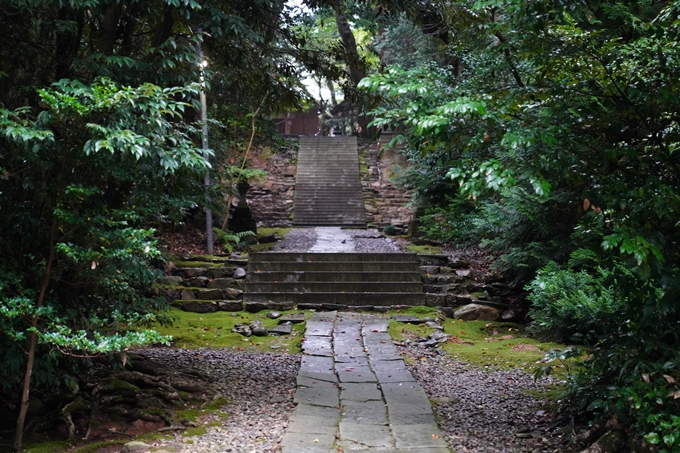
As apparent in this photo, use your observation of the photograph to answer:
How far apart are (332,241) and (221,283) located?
13.9 ft

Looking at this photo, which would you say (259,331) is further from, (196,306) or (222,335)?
(196,306)

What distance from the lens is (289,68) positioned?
24.3 feet

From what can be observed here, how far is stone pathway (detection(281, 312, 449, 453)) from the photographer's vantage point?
13.4ft

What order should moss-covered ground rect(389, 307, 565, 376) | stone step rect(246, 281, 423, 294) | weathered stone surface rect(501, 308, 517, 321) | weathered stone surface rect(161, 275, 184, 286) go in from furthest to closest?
stone step rect(246, 281, 423, 294) → weathered stone surface rect(161, 275, 184, 286) → weathered stone surface rect(501, 308, 517, 321) → moss-covered ground rect(389, 307, 565, 376)

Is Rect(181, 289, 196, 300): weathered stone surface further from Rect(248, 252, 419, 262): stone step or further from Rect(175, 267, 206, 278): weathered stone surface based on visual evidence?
Rect(248, 252, 419, 262): stone step

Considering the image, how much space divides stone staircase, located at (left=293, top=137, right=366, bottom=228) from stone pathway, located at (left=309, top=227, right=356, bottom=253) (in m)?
1.11

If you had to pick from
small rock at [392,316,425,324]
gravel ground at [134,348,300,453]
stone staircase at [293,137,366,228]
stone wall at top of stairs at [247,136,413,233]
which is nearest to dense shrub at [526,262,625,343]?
small rock at [392,316,425,324]

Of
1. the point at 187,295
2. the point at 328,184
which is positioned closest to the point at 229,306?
the point at 187,295

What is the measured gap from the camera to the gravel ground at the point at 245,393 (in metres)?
4.18

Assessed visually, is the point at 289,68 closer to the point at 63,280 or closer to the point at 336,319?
the point at 336,319

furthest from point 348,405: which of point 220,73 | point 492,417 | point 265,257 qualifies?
point 220,73

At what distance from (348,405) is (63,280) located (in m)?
2.52

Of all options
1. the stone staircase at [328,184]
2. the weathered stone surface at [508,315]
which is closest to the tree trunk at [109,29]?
the weathered stone surface at [508,315]

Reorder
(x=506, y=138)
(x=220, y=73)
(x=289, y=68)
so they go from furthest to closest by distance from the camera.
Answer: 1. (x=220, y=73)
2. (x=289, y=68)
3. (x=506, y=138)
